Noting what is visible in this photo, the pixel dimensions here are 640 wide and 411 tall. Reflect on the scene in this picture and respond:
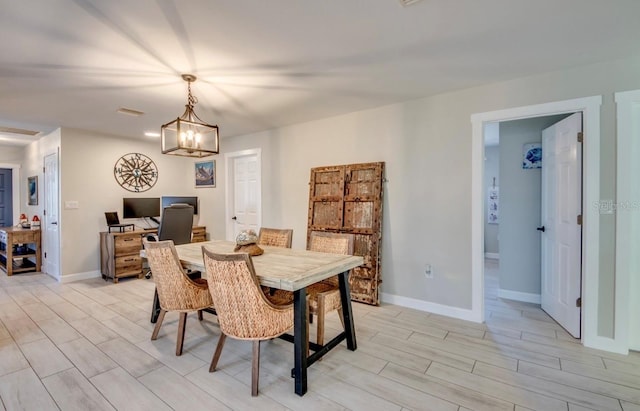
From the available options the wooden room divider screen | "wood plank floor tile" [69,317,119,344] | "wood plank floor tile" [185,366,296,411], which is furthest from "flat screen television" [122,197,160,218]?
"wood plank floor tile" [185,366,296,411]

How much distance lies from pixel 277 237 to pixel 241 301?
4.87ft

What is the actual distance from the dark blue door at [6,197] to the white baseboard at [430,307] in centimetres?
850

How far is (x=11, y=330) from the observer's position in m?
2.93

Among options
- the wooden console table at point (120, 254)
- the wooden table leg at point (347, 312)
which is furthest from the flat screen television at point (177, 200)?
the wooden table leg at point (347, 312)

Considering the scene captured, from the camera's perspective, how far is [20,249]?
569 centimetres

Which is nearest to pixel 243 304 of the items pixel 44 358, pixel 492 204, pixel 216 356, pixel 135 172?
pixel 216 356

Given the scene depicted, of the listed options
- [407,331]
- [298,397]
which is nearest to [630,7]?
[407,331]

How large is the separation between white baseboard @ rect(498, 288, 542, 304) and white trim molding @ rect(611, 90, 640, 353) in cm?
119

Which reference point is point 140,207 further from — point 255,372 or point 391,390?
point 391,390

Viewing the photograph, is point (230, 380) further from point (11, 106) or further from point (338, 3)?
point (11, 106)

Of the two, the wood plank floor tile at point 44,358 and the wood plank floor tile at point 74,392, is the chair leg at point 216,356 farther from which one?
the wood plank floor tile at point 44,358

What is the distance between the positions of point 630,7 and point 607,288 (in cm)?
206

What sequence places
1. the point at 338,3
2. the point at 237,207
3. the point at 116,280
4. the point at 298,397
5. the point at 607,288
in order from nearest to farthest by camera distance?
→ the point at 338,3 < the point at 298,397 < the point at 607,288 < the point at 116,280 < the point at 237,207

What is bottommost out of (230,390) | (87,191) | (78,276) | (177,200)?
(230,390)
